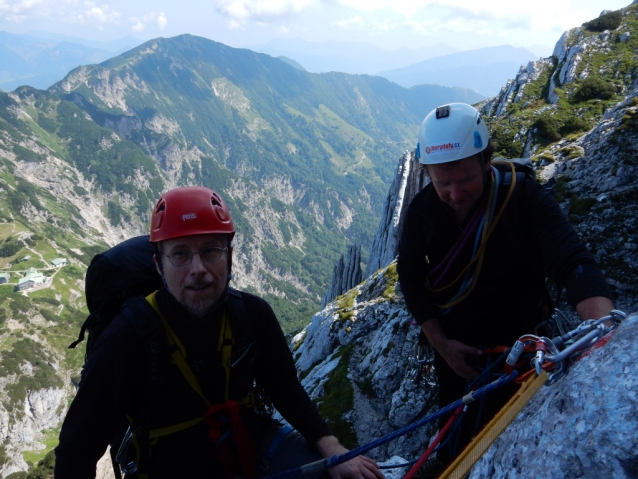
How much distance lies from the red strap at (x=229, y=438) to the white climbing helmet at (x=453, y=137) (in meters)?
3.87

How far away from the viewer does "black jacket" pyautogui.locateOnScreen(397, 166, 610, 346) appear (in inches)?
190

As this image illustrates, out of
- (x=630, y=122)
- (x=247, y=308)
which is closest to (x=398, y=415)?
(x=247, y=308)

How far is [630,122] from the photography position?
1357 centimetres

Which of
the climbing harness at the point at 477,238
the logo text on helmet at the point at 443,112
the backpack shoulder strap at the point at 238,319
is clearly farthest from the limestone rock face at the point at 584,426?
the logo text on helmet at the point at 443,112

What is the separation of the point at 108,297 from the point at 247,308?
5.90 feet

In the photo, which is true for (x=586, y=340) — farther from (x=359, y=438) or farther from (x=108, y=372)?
(x=359, y=438)

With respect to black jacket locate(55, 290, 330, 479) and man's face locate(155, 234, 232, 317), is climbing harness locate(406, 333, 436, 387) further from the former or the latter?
man's face locate(155, 234, 232, 317)

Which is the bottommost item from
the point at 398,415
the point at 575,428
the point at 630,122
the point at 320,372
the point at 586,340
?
the point at 320,372

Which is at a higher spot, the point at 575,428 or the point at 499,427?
the point at 575,428

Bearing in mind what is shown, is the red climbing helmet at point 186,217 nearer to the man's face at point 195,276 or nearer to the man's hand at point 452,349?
the man's face at point 195,276

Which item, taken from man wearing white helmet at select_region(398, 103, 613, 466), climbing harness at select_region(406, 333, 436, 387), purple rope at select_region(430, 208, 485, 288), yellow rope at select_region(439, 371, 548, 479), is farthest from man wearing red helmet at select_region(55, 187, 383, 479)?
climbing harness at select_region(406, 333, 436, 387)

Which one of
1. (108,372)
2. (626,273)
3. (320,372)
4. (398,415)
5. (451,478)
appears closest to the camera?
(451,478)

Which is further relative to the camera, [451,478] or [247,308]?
[247,308]

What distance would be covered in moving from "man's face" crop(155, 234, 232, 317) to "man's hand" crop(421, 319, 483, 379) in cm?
288
